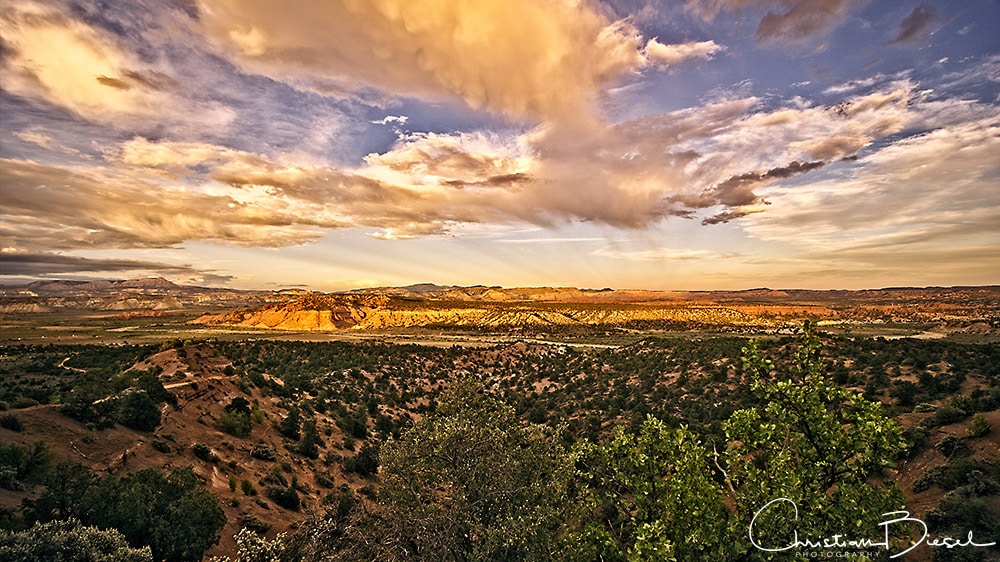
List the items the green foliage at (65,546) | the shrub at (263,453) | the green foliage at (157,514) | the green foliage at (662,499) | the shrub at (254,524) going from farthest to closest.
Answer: the shrub at (263,453) < the shrub at (254,524) < the green foliage at (157,514) < the green foliage at (65,546) < the green foliage at (662,499)

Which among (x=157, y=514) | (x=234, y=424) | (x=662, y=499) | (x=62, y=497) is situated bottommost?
(x=234, y=424)

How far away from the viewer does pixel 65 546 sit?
28.8 ft

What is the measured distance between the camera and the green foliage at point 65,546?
8.26m

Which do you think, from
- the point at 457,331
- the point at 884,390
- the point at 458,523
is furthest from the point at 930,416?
the point at 457,331

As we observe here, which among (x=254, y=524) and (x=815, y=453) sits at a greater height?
(x=815, y=453)

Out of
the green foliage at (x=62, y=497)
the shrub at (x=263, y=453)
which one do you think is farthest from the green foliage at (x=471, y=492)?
the shrub at (x=263, y=453)

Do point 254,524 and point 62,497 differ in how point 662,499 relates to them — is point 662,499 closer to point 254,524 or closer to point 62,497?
point 254,524

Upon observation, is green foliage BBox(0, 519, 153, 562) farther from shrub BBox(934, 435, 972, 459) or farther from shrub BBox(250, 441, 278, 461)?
shrub BBox(934, 435, 972, 459)

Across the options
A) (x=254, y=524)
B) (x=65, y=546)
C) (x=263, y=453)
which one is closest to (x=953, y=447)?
(x=254, y=524)

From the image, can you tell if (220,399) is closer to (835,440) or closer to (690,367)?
(835,440)

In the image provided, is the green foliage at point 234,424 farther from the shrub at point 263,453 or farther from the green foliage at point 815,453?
the green foliage at point 815,453

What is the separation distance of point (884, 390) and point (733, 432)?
1110 inches

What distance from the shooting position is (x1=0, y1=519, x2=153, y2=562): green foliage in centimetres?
826

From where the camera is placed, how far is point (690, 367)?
4109 centimetres
